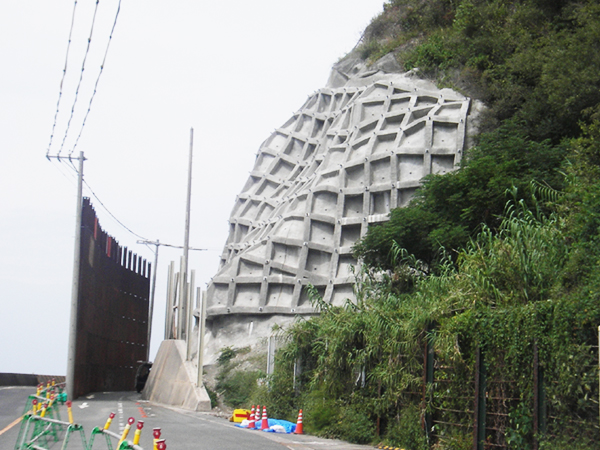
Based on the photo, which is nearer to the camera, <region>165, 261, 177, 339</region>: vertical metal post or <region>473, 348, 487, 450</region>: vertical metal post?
<region>473, 348, 487, 450</region>: vertical metal post

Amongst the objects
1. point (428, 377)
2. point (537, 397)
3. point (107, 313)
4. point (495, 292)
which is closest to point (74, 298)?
point (107, 313)

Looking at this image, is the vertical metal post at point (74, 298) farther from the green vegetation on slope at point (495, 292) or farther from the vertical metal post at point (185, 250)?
the green vegetation on slope at point (495, 292)

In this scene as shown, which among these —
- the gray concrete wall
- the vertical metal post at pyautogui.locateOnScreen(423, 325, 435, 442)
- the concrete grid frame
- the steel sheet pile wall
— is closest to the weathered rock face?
the concrete grid frame

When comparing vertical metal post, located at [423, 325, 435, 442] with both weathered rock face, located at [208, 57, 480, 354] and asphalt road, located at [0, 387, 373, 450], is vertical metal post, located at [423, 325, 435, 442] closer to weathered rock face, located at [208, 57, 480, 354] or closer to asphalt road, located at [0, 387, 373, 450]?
asphalt road, located at [0, 387, 373, 450]

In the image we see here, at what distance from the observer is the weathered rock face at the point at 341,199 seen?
30.6 meters

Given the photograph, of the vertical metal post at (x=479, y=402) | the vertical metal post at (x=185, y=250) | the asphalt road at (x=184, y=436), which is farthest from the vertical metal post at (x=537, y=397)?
the vertical metal post at (x=185, y=250)

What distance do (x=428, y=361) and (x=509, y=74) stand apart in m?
19.5

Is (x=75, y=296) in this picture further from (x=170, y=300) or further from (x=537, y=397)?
(x=537, y=397)

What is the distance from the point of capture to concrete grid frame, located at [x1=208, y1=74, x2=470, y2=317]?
30578mm

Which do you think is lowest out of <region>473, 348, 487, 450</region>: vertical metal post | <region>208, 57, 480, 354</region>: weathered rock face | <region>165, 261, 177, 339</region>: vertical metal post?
<region>473, 348, 487, 450</region>: vertical metal post

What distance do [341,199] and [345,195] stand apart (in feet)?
0.88

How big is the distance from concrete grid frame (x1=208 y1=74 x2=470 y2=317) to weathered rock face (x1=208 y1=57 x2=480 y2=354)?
46 millimetres

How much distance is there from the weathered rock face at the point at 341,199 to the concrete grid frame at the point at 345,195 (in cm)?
5

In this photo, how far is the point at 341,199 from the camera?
3181 centimetres
